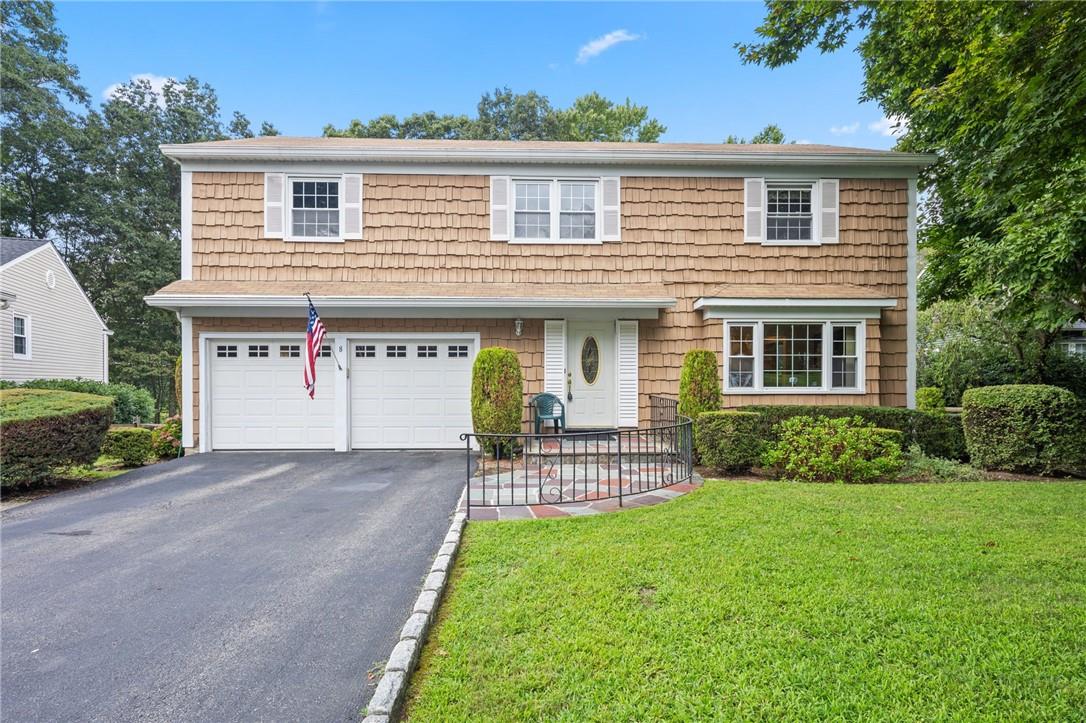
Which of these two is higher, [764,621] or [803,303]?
[803,303]

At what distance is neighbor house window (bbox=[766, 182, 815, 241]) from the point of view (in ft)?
31.8

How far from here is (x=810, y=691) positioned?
2.25m

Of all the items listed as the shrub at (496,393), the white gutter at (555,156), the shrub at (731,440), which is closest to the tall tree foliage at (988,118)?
the white gutter at (555,156)

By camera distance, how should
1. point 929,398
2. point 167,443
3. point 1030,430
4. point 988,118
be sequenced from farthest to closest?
point 929,398 → point 167,443 → point 1030,430 → point 988,118

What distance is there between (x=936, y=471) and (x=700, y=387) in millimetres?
3600

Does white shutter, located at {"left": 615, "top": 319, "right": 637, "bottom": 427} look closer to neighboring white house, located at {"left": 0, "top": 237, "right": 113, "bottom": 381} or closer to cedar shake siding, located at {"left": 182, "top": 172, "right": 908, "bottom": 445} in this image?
cedar shake siding, located at {"left": 182, "top": 172, "right": 908, "bottom": 445}

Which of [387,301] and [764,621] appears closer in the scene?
[764,621]

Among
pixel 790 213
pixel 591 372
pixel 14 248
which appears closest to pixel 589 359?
pixel 591 372

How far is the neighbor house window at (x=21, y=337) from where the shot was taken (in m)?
14.2

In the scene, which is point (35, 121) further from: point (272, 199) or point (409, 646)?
point (409, 646)

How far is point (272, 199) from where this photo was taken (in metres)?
9.26

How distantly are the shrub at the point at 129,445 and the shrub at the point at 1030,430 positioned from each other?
13.9m

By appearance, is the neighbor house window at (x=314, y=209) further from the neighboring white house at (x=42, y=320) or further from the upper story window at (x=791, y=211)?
the neighboring white house at (x=42, y=320)

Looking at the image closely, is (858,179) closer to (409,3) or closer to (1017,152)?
(1017,152)
